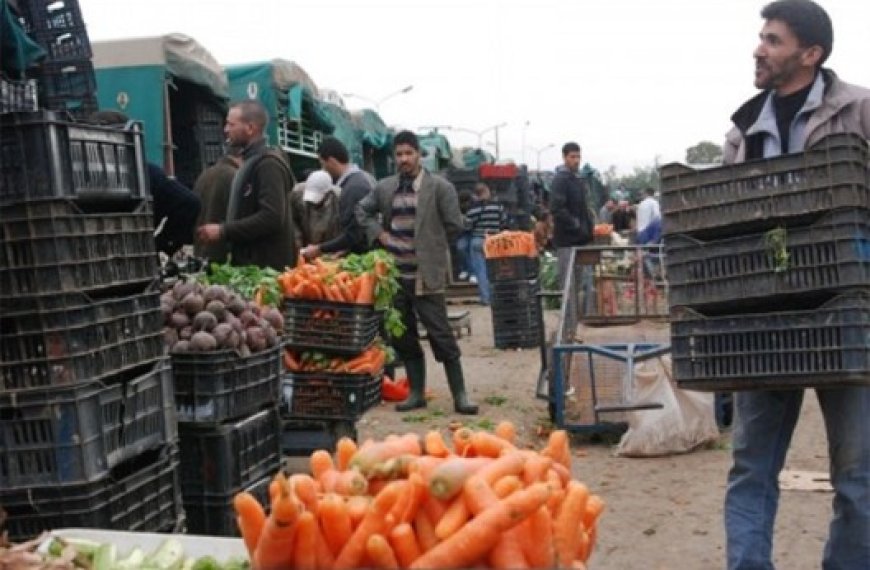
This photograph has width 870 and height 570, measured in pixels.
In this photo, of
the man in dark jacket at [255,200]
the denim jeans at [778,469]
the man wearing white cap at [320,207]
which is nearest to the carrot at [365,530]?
the denim jeans at [778,469]

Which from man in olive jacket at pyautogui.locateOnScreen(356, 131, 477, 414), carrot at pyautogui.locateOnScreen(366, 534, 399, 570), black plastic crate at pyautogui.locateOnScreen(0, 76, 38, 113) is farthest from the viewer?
man in olive jacket at pyautogui.locateOnScreen(356, 131, 477, 414)

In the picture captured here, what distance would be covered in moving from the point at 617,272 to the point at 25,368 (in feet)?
28.6

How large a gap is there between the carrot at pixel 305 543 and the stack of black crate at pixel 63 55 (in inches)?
188

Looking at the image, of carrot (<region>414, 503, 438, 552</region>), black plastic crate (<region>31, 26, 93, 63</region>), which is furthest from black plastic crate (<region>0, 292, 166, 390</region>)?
black plastic crate (<region>31, 26, 93, 63</region>)

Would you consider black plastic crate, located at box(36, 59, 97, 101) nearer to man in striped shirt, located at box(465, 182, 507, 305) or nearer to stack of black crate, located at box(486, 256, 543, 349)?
stack of black crate, located at box(486, 256, 543, 349)

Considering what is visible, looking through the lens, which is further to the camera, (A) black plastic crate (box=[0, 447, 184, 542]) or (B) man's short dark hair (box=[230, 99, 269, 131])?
(B) man's short dark hair (box=[230, 99, 269, 131])

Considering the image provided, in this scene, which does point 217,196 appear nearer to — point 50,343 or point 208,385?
point 208,385

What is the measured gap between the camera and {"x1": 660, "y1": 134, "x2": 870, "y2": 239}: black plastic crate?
12.4ft

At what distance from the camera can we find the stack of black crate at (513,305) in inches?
557

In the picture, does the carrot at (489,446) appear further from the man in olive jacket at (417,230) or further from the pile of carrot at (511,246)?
the pile of carrot at (511,246)

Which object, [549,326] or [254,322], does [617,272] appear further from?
[254,322]

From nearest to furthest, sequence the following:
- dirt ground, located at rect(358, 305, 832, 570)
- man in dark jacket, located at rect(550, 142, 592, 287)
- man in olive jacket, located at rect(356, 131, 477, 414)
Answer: dirt ground, located at rect(358, 305, 832, 570) → man in olive jacket, located at rect(356, 131, 477, 414) → man in dark jacket, located at rect(550, 142, 592, 287)

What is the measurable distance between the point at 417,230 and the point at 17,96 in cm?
461

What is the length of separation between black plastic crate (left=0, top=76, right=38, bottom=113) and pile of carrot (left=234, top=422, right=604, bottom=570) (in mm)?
2648
